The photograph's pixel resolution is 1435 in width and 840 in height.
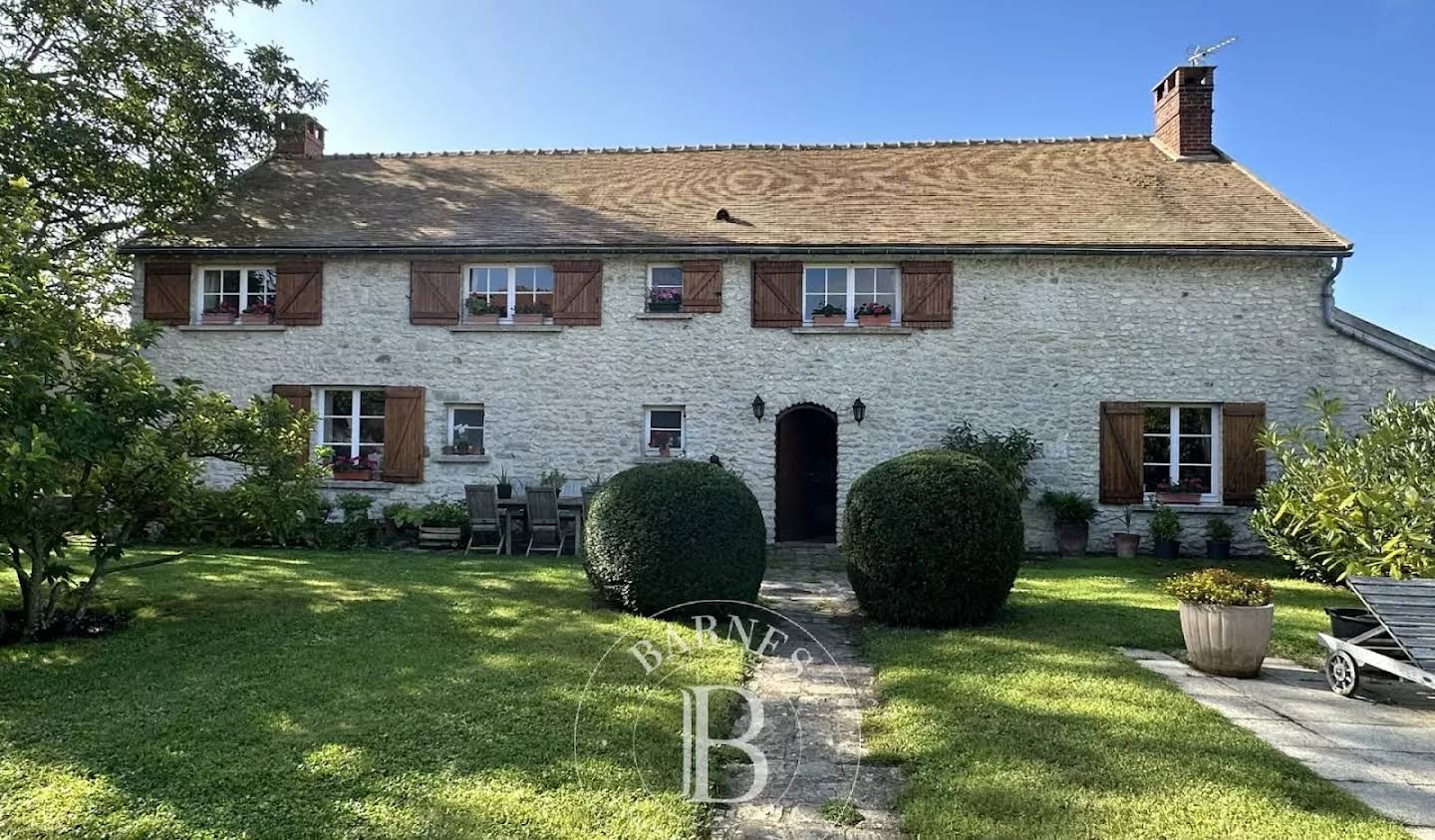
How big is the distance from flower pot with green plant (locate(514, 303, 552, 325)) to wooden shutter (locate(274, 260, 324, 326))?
331 centimetres

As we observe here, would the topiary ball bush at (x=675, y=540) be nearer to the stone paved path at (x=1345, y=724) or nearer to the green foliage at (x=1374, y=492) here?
the stone paved path at (x=1345, y=724)

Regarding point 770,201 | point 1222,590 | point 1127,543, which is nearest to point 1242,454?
point 1127,543

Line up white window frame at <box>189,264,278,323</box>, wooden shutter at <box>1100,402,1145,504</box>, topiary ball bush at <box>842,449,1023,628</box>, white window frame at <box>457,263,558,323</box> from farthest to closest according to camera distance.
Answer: white window frame at <box>189,264,278,323</box> < white window frame at <box>457,263,558,323</box> < wooden shutter at <box>1100,402,1145,504</box> < topiary ball bush at <box>842,449,1023,628</box>

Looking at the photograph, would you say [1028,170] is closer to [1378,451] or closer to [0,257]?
[1378,451]

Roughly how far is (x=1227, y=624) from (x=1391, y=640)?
43.1 inches

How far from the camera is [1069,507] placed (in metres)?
11.5

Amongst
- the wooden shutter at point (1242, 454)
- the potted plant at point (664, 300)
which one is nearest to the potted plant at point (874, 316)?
the potted plant at point (664, 300)

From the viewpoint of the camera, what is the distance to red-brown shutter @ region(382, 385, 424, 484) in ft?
Result: 41.0

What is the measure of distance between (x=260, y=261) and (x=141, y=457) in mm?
8237

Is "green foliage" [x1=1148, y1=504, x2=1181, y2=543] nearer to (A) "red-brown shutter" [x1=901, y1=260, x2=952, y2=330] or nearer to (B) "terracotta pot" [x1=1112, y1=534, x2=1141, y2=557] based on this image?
(B) "terracotta pot" [x1=1112, y1=534, x2=1141, y2=557]

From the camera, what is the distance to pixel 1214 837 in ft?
10.4

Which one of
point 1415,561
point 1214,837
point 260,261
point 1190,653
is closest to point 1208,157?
point 1415,561

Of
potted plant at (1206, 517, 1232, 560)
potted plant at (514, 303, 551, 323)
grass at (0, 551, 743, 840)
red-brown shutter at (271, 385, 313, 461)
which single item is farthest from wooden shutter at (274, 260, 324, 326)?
potted plant at (1206, 517, 1232, 560)

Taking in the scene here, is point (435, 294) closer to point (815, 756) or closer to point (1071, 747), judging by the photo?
point (815, 756)
